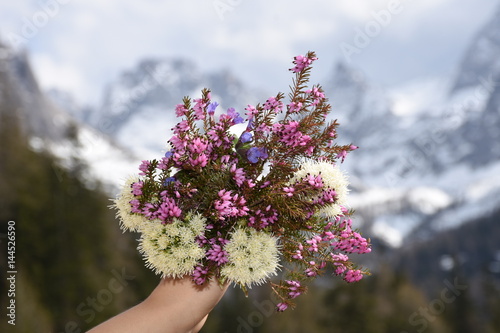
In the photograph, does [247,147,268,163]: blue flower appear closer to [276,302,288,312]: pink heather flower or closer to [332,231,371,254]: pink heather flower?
[332,231,371,254]: pink heather flower

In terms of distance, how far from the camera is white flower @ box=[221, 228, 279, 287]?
393 centimetres

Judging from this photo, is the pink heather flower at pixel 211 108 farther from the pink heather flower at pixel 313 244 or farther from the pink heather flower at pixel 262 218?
the pink heather flower at pixel 313 244

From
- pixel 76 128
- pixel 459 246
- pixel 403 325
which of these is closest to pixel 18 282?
pixel 76 128

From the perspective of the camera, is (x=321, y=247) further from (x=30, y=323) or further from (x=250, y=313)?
(x=250, y=313)

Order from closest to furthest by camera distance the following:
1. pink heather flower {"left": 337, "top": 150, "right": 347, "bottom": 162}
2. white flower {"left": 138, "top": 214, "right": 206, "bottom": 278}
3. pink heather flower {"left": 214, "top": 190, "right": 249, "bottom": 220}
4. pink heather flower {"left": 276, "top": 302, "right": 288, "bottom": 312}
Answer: pink heather flower {"left": 214, "top": 190, "right": 249, "bottom": 220}
white flower {"left": 138, "top": 214, "right": 206, "bottom": 278}
pink heather flower {"left": 276, "top": 302, "right": 288, "bottom": 312}
pink heather flower {"left": 337, "top": 150, "right": 347, "bottom": 162}

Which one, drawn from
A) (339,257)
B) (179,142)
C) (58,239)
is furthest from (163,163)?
(58,239)

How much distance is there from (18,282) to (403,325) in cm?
3663

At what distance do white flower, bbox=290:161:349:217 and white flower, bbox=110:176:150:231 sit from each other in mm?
1238

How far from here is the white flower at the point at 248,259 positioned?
393 cm

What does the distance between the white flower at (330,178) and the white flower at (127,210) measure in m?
1.24

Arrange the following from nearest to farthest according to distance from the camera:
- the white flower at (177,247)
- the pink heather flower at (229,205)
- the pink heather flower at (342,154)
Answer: the pink heather flower at (229,205) → the white flower at (177,247) → the pink heather flower at (342,154)

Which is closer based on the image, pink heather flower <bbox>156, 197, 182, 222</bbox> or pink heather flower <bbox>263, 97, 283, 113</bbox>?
pink heather flower <bbox>156, 197, 182, 222</bbox>

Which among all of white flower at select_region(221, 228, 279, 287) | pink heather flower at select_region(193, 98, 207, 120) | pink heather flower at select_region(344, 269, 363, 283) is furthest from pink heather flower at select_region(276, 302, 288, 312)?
pink heather flower at select_region(193, 98, 207, 120)

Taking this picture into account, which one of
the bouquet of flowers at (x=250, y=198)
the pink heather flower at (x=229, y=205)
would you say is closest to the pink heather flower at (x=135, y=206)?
the bouquet of flowers at (x=250, y=198)
